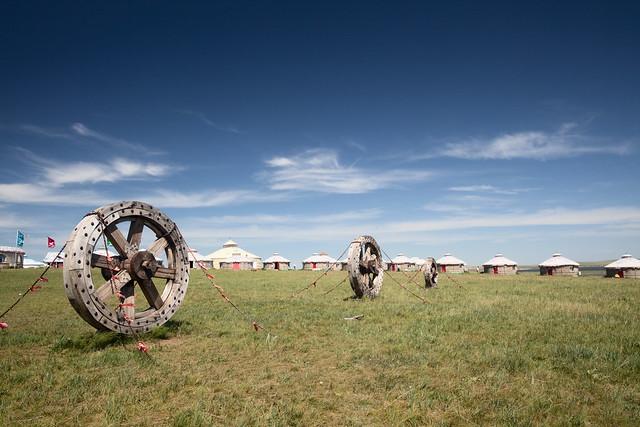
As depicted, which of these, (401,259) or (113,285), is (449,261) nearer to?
(401,259)

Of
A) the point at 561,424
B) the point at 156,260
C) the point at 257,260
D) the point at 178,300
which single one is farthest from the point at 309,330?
the point at 257,260

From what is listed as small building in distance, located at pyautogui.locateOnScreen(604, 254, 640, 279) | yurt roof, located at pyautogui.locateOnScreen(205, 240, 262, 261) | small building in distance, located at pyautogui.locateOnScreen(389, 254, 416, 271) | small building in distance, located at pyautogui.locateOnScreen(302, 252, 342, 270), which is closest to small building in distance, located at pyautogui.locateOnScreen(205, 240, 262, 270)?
yurt roof, located at pyautogui.locateOnScreen(205, 240, 262, 261)

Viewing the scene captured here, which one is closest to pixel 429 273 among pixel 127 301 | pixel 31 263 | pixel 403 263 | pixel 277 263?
pixel 127 301

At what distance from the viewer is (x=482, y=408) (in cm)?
637

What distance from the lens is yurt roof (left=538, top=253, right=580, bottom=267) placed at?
64081 mm

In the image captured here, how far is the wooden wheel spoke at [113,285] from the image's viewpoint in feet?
34.3

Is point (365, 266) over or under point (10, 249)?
under

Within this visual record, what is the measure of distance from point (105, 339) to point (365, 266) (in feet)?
45.8

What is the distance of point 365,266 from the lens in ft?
71.6

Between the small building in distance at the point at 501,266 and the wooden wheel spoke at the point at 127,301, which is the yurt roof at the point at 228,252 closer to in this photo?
the small building in distance at the point at 501,266

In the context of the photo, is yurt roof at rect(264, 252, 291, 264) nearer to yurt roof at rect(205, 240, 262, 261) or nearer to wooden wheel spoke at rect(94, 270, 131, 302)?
yurt roof at rect(205, 240, 262, 261)

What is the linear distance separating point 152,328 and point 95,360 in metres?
2.55

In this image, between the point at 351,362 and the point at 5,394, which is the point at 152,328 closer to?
the point at 5,394

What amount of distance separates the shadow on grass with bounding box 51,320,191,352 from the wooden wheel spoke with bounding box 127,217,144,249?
2700 mm
